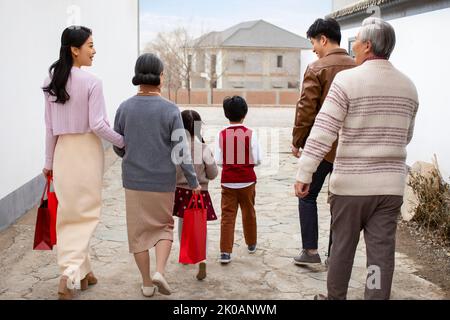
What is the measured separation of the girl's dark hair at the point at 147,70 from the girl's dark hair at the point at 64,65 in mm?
433

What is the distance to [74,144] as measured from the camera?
4.34 meters

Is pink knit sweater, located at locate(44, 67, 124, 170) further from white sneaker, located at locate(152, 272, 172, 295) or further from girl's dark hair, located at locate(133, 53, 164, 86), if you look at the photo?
white sneaker, located at locate(152, 272, 172, 295)

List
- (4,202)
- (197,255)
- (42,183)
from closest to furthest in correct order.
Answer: (197,255), (4,202), (42,183)

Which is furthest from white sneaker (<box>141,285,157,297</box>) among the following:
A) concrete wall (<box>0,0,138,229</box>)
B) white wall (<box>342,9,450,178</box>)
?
white wall (<box>342,9,450,178</box>)

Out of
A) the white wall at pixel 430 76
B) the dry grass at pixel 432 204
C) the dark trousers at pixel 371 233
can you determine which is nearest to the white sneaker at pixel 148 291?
the dark trousers at pixel 371 233

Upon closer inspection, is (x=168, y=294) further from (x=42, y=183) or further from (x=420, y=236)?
(x=42, y=183)

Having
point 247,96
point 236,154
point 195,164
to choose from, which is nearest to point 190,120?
point 195,164

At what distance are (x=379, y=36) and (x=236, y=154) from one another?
73.0 inches

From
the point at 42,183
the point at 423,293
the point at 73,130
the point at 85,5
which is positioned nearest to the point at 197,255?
the point at 73,130

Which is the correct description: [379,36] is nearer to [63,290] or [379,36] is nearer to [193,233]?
[193,233]

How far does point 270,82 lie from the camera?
60.5 m

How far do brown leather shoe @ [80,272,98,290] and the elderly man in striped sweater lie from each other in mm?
1833

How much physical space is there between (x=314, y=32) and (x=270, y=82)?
56.1 metres

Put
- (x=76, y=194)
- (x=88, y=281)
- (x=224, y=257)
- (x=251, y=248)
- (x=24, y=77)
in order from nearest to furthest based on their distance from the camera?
(x=76, y=194) < (x=88, y=281) < (x=224, y=257) < (x=251, y=248) < (x=24, y=77)
